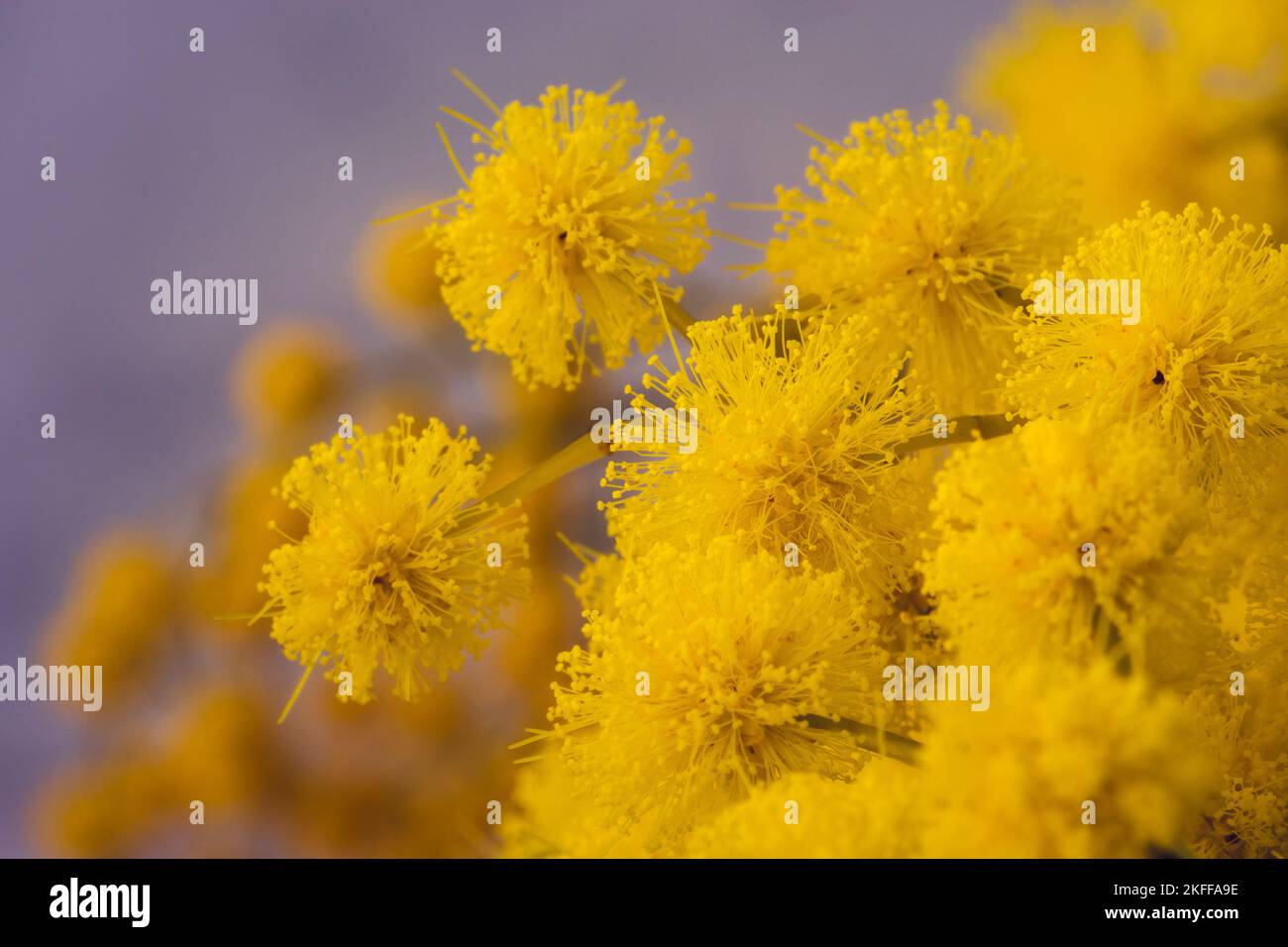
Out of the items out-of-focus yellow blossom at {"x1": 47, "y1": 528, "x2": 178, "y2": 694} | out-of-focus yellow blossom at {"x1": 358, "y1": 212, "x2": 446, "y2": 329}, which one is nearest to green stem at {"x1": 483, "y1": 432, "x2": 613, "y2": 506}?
out-of-focus yellow blossom at {"x1": 358, "y1": 212, "x2": 446, "y2": 329}

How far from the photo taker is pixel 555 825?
31.4 inches

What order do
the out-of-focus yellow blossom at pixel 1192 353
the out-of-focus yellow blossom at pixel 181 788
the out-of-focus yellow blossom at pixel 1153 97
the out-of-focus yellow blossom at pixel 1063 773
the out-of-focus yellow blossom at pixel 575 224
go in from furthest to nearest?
the out-of-focus yellow blossom at pixel 181 788 < the out-of-focus yellow blossom at pixel 1153 97 < the out-of-focus yellow blossom at pixel 575 224 < the out-of-focus yellow blossom at pixel 1192 353 < the out-of-focus yellow blossom at pixel 1063 773

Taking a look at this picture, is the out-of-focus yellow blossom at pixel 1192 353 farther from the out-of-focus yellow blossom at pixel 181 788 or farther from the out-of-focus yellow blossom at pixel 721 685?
the out-of-focus yellow blossom at pixel 181 788

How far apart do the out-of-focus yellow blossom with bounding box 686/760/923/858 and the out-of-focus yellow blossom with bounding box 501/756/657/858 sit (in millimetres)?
141

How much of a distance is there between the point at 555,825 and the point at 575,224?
A: 0.39 metres

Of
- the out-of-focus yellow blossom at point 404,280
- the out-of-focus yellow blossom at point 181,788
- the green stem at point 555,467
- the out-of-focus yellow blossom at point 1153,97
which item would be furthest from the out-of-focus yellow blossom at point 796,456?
the out-of-focus yellow blossom at point 181,788

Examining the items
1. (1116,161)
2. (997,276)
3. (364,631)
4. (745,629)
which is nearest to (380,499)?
(364,631)

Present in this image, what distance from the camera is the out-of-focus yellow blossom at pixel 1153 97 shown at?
2.94 feet

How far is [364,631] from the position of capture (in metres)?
0.61

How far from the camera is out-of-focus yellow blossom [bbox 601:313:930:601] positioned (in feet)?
1.88

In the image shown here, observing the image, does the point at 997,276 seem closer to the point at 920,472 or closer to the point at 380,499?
the point at 920,472

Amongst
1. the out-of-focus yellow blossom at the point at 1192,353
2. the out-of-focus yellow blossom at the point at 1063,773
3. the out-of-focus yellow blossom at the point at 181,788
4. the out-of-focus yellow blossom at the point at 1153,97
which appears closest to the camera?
the out-of-focus yellow blossom at the point at 1063,773

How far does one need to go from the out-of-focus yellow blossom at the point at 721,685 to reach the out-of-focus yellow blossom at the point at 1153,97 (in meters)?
0.49

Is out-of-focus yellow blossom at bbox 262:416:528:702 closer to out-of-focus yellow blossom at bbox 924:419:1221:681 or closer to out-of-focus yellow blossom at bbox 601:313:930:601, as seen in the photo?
out-of-focus yellow blossom at bbox 601:313:930:601
